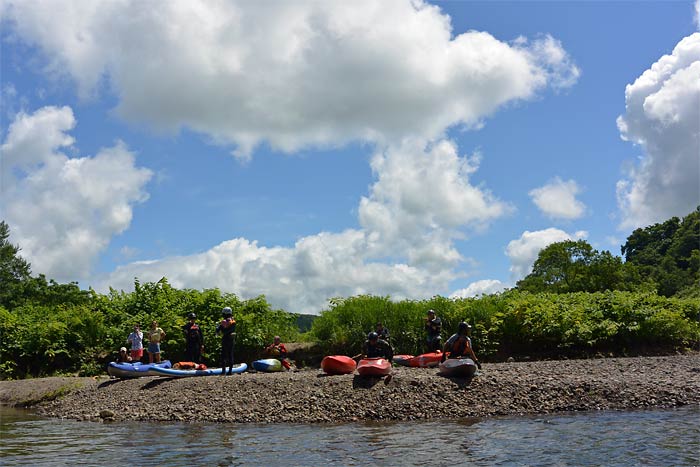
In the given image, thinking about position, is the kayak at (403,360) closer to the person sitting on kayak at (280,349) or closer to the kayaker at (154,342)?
the person sitting on kayak at (280,349)

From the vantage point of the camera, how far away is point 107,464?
36.0 feet

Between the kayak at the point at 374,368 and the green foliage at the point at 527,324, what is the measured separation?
832cm

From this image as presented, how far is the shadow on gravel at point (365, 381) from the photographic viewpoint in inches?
640

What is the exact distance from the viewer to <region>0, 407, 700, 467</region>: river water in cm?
1075

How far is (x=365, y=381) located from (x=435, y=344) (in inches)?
200

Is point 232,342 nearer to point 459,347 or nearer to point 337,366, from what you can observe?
point 337,366

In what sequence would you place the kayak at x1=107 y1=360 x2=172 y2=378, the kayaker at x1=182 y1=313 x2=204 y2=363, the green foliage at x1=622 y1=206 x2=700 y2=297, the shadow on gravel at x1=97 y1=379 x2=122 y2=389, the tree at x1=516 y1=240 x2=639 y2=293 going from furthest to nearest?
1. the green foliage at x1=622 y1=206 x2=700 y2=297
2. the tree at x1=516 y1=240 x2=639 y2=293
3. the kayaker at x1=182 y1=313 x2=204 y2=363
4. the kayak at x1=107 y1=360 x2=172 y2=378
5. the shadow on gravel at x1=97 y1=379 x2=122 y2=389

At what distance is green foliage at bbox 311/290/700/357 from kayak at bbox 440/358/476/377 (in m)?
8.24

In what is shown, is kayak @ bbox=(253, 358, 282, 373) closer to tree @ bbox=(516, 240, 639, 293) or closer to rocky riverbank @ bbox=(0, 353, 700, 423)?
rocky riverbank @ bbox=(0, 353, 700, 423)

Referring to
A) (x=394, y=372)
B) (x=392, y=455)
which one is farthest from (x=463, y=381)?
(x=392, y=455)

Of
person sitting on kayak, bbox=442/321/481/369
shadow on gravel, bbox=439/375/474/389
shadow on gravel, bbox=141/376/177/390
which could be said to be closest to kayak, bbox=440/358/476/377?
shadow on gravel, bbox=439/375/474/389

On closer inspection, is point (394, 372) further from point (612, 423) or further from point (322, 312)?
point (322, 312)

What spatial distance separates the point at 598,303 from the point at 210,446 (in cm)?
1954

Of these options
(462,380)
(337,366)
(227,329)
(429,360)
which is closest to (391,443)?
(462,380)
